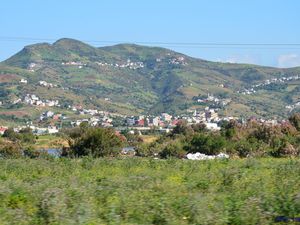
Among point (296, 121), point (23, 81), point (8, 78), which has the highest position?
point (8, 78)

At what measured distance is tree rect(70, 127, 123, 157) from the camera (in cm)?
4497

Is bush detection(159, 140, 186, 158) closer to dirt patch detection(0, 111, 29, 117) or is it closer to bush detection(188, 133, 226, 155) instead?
bush detection(188, 133, 226, 155)

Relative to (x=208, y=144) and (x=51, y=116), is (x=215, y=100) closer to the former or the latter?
(x=51, y=116)

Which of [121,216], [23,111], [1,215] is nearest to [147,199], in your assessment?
[121,216]

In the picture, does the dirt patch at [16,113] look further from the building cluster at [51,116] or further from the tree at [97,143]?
the tree at [97,143]

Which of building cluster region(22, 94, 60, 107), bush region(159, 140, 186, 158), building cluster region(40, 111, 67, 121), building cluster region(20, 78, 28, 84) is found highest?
building cluster region(20, 78, 28, 84)

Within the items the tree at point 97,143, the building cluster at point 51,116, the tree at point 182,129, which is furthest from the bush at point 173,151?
the building cluster at point 51,116

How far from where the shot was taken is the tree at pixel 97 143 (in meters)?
45.0

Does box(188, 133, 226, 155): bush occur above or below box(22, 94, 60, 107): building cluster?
below

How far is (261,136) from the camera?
2096 inches

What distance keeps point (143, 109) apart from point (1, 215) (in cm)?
18093

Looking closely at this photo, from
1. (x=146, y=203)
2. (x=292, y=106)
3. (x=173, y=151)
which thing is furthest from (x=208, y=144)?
(x=292, y=106)

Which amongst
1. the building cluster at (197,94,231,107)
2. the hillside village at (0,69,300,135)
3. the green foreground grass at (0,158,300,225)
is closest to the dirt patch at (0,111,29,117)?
the hillside village at (0,69,300,135)

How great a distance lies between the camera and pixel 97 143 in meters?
45.4
